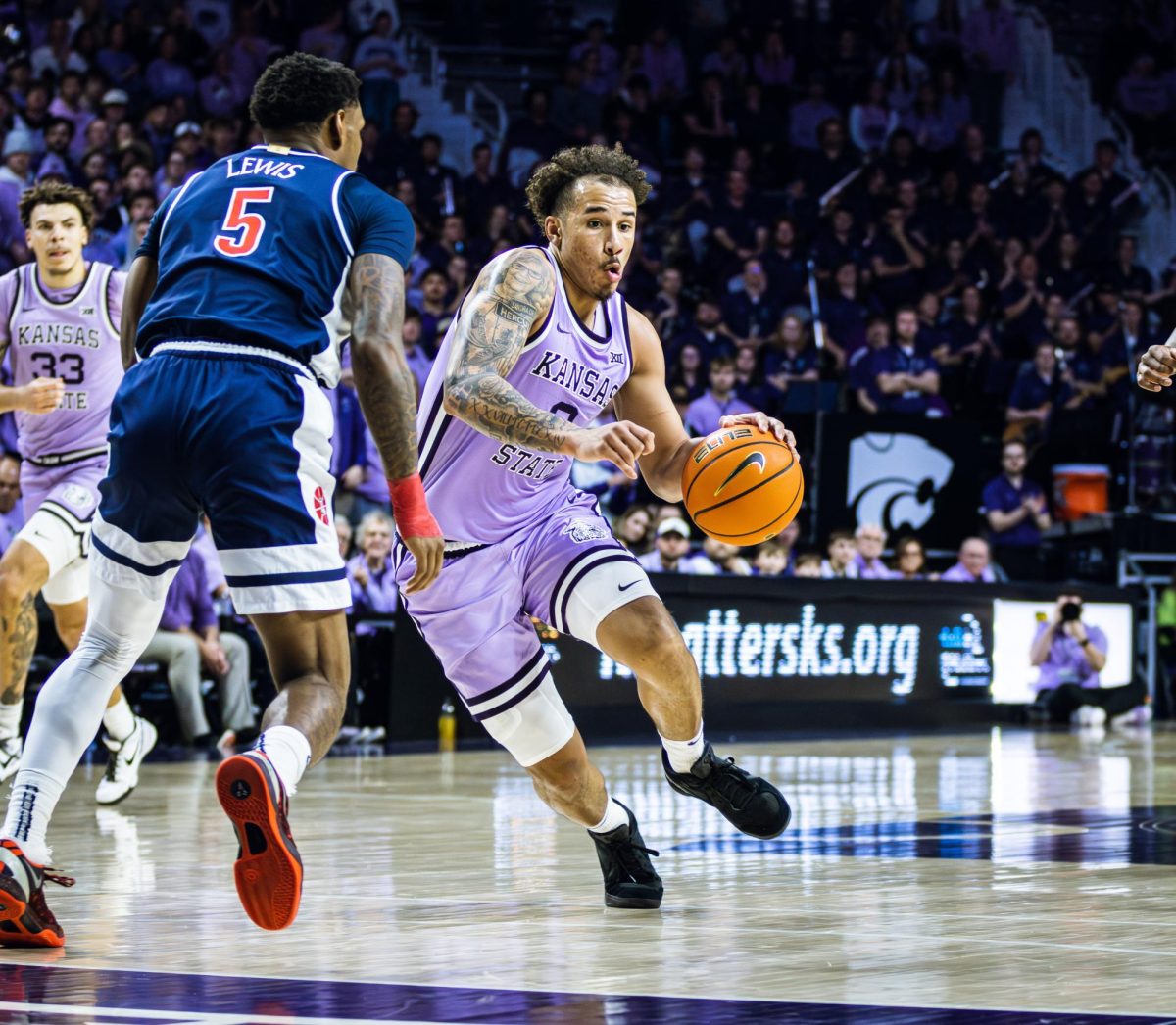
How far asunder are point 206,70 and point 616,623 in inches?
546

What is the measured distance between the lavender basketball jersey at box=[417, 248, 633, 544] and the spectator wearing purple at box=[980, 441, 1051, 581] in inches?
438

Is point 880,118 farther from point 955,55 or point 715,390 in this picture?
point 715,390

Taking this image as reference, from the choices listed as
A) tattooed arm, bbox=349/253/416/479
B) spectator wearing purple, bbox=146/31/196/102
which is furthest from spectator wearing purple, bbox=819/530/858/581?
tattooed arm, bbox=349/253/416/479

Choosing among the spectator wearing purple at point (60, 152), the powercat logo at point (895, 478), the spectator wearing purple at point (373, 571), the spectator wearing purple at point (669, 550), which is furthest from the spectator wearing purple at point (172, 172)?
the powercat logo at point (895, 478)

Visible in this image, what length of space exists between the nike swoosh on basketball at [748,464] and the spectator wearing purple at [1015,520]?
1116 centimetres

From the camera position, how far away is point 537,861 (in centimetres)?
593

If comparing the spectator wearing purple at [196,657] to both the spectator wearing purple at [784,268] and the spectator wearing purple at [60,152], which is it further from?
the spectator wearing purple at [784,268]

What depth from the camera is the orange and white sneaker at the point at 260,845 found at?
367cm

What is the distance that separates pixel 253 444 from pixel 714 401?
426 inches

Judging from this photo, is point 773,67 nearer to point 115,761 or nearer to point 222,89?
point 222,89

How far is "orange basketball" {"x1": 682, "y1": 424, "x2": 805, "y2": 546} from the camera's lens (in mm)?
5066

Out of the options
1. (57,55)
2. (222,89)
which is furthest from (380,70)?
(57,55)

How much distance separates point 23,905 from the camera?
397 centimetres

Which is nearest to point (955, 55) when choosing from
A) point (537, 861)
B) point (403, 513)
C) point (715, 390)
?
point (715, 390)
